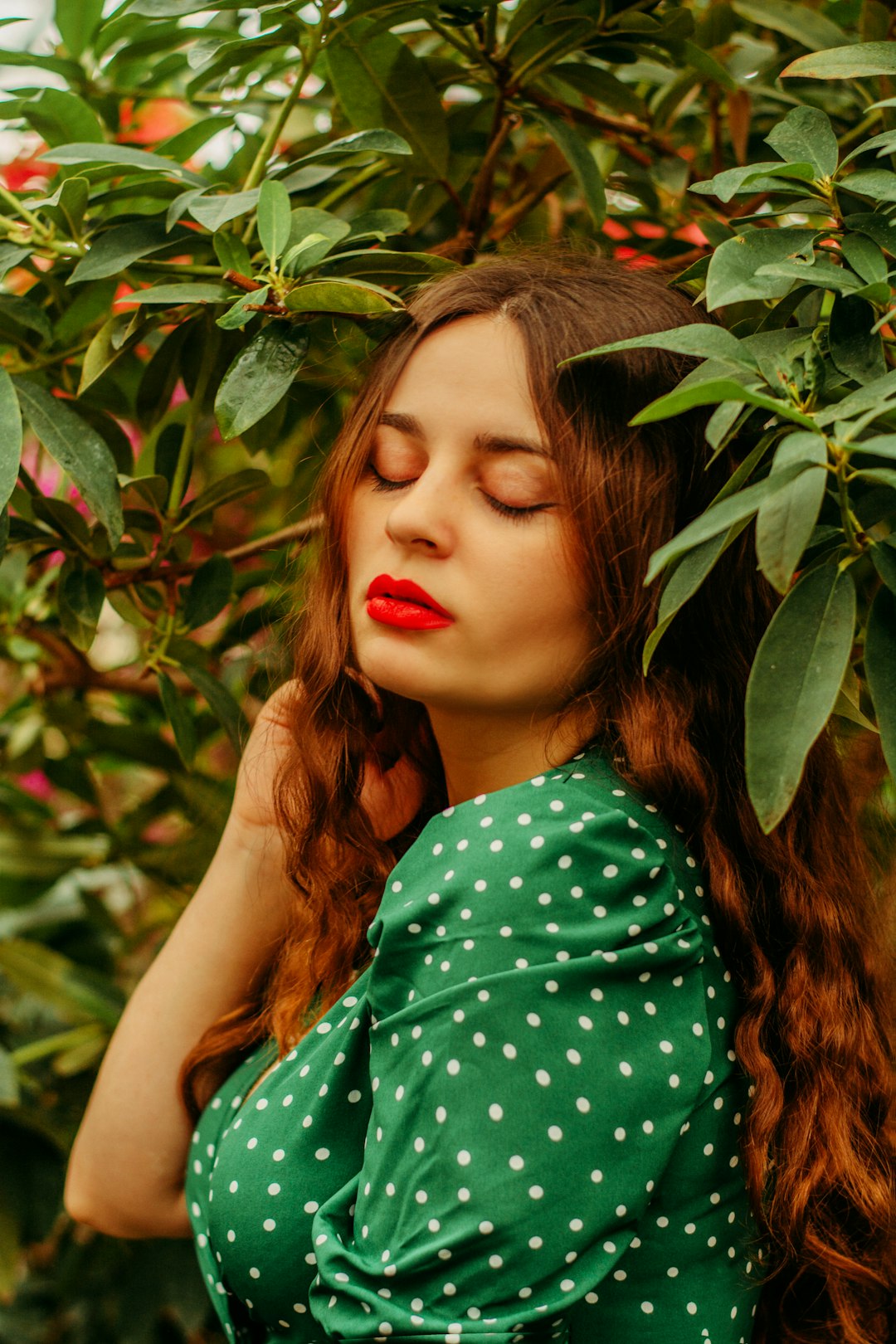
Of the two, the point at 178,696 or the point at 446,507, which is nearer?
the point at 446,507

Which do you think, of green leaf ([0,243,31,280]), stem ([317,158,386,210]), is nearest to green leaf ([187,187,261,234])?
green leaf ([0,243,31,280])

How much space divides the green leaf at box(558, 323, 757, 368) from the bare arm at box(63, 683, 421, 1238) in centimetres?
43

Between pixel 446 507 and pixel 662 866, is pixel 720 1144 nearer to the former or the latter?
pixel 662 866

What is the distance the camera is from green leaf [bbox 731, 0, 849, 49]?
2.84ft

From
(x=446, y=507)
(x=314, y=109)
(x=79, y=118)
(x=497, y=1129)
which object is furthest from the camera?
(x=314, y=109)

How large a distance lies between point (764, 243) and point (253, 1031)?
63 centimetres

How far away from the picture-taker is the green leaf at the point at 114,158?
28.0 inches

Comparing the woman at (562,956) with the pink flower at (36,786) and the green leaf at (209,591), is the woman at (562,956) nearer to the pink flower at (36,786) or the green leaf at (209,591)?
the green leaf at (209,591)

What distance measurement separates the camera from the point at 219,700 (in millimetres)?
910

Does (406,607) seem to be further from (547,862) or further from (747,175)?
(747,175)

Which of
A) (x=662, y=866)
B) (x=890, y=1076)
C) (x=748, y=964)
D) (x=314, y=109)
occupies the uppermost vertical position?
(x=314, y=109)

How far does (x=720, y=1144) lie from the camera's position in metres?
0.65

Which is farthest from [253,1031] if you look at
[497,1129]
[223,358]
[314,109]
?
[314,109]

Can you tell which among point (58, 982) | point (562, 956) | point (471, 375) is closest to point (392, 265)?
point (471, 375)
